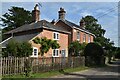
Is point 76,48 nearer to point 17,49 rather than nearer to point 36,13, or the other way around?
point 36,13

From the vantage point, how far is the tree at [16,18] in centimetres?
7162

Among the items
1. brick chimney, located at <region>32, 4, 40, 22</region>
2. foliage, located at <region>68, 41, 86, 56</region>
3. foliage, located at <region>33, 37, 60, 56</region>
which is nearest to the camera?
foliage, located at <region>33, 37, 60, 56</region>

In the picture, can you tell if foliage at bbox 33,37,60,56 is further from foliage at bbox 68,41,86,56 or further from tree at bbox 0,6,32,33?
tree at bbox 0,6,32,33

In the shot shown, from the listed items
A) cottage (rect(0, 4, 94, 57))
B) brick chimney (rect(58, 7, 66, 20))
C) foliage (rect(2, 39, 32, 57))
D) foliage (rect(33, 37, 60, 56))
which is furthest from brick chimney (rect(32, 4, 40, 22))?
foliage (rect(2, 39, 32, 57))

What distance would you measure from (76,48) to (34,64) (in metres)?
20.9

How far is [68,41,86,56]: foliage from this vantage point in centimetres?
4116

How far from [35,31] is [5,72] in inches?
701

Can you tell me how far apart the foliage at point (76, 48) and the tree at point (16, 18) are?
32947 mm

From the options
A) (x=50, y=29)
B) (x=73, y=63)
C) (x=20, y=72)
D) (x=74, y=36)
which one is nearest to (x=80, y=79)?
Answer: (x=20, y=72)

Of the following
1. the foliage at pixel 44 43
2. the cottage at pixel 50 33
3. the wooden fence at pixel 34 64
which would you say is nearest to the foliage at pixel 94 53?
the cottage at pixel 50 33

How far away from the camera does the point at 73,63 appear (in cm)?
2833

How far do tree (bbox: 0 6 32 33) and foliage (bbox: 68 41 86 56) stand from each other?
1297 inches

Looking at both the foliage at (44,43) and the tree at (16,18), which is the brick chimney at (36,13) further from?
the tree at (16,18)

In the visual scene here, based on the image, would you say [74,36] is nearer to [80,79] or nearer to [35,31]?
[35,31]
